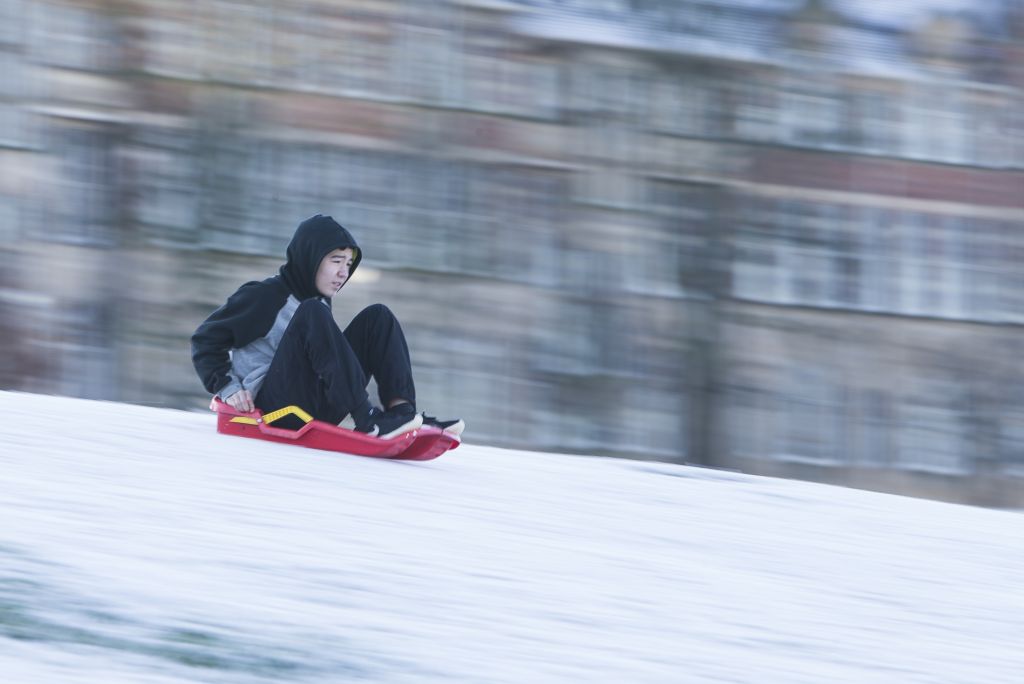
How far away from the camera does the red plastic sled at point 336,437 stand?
623 centimetres

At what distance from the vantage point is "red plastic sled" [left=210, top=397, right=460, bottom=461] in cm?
623

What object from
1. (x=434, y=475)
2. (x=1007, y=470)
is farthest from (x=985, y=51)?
(x=434, y=475)

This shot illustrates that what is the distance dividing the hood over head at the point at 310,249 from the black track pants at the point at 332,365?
0.65 ft

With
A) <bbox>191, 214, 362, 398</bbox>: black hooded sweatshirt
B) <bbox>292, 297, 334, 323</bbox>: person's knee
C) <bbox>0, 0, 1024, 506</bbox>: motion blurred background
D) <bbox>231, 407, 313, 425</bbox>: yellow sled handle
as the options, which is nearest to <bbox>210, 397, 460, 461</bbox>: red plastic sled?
<bbox>231, 407, 313, 425</bbox>: yellow sled handle

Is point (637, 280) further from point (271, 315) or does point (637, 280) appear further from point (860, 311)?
point (271, 315)

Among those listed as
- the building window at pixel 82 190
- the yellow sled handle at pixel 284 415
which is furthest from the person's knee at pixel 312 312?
the building window at pixel 82 190

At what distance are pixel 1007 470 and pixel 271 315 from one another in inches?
608

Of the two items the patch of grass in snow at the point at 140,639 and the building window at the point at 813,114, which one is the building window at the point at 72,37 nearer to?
the building window at the point at 813,114

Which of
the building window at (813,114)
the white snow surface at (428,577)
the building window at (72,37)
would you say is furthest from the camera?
the building window at (813,114)

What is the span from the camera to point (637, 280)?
18594mm

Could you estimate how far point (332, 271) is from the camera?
6.18 meters

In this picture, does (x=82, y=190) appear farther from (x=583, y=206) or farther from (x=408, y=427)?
(x=408, y=427)

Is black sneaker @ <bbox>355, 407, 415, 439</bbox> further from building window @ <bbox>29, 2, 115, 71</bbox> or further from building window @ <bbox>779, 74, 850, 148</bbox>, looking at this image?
building window @ <bbox>779, 74, 850, 148</bbox>

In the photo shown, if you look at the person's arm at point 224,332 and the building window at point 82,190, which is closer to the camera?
→ the person's arm at point 224,332
